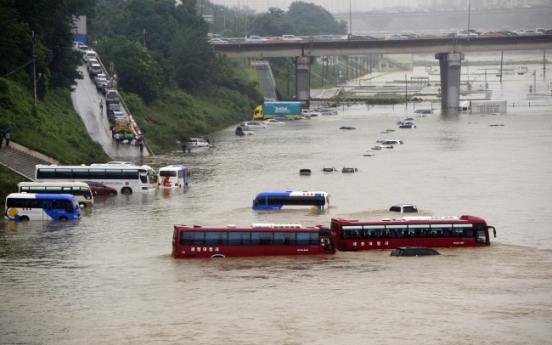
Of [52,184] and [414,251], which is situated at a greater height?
[52,184]

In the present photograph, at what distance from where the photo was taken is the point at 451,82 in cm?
9419

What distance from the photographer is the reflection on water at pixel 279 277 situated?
26031 mm

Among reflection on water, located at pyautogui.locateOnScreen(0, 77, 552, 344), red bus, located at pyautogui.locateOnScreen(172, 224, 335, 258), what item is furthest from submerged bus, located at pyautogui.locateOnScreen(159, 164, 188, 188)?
red bus, located at pyautogui.locateOnScreen(172, 224, 335, 258)

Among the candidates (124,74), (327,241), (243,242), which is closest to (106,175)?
(243,242)

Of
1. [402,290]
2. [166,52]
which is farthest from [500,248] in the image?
[166,52]

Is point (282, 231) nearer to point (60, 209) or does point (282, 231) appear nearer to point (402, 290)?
point (402, 290)

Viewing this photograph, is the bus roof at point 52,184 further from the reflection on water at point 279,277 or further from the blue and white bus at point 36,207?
the blue and white bus at point 36,207

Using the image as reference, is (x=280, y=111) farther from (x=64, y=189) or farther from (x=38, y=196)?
(x=38, y=196)

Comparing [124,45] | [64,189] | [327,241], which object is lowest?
[327,241]

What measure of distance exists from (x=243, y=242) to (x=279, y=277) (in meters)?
2.49

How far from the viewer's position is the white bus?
4372 centimetres

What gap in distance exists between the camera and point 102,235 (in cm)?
3622

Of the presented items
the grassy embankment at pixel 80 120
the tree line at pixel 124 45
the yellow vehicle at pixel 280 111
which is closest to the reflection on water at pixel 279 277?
the grassy embankment at pixel 80 120

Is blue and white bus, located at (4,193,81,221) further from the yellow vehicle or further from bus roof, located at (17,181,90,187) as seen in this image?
the yellow vehicle
